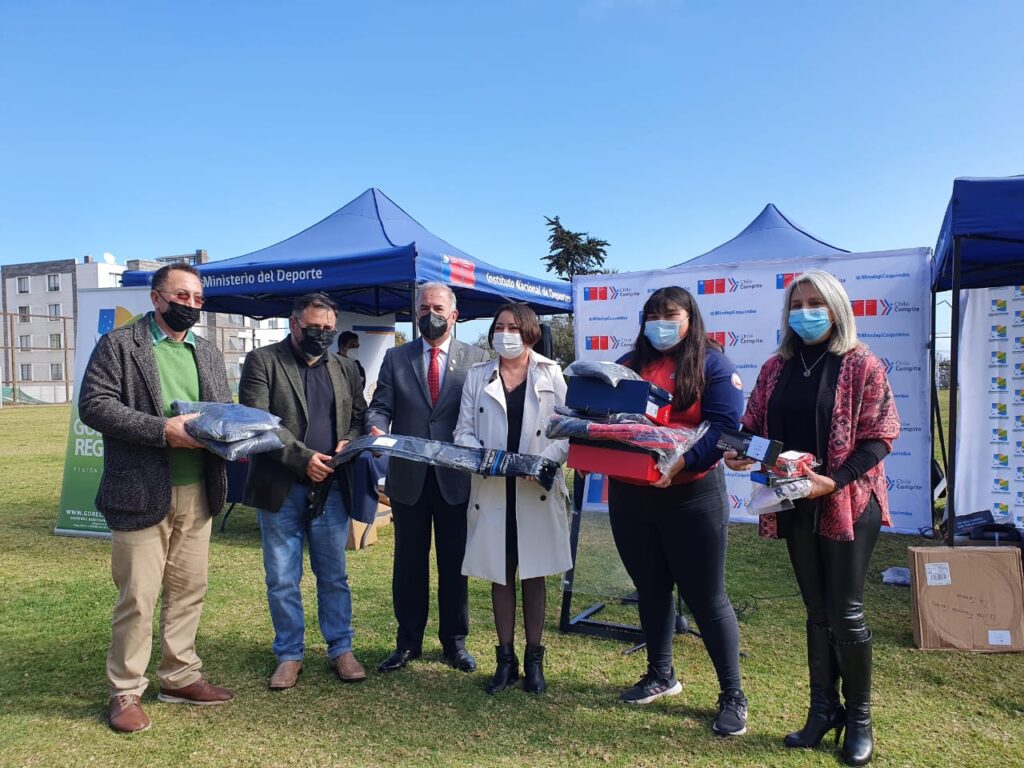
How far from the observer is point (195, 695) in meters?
3.10

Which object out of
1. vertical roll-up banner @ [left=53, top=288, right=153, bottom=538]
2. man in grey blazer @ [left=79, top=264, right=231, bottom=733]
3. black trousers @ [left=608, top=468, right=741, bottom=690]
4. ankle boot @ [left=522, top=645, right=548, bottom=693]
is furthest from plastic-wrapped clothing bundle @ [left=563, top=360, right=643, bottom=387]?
vertical roll-up banner @ [left=53, top=288, right=153, bottom=538]

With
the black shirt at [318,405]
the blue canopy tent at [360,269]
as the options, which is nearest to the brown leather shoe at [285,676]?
the black shirt at [318,405]

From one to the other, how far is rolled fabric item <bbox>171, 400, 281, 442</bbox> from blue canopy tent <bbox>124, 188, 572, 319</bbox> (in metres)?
3.21

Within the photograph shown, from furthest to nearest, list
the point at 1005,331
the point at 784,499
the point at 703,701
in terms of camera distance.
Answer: the point at 1005,331
the point at 703,701
the point at 784,499

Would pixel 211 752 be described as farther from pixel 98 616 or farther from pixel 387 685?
pixel 98 616

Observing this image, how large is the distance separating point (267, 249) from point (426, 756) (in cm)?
626

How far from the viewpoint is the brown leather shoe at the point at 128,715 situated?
2.86 meters

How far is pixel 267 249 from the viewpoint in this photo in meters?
7.68

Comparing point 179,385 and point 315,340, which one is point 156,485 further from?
point 315,340

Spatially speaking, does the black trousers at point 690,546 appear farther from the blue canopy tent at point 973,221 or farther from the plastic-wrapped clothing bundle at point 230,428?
→ the blue canopy tent at point 973,221

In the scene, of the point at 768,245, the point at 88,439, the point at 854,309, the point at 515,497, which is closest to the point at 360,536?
the point at 88,439

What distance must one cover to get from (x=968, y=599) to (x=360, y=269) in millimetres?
5040

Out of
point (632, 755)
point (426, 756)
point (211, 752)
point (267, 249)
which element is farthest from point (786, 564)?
point (267, 249)

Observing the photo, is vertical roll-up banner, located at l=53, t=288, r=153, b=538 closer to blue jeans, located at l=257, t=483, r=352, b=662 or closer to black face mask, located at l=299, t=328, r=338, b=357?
black face mask, located at l=299, t=328, r=338, b=357
